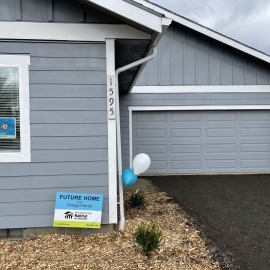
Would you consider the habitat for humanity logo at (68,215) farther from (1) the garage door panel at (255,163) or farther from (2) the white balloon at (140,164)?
(1) the garage door panel at (255,163)

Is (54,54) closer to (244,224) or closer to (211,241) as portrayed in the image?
(211,241)

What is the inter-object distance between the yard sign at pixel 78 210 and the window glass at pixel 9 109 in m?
0.88

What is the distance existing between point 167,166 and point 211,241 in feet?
16.1

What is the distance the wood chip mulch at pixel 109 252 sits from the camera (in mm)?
2895

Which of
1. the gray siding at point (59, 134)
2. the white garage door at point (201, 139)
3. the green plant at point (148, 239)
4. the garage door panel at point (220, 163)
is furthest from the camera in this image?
the garage door panel at point (220, 163)

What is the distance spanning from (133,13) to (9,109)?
1.90 m

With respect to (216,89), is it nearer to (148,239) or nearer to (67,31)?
(67,31)

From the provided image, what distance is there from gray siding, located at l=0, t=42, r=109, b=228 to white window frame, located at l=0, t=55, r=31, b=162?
5cm

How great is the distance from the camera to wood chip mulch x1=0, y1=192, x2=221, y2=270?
114 inches

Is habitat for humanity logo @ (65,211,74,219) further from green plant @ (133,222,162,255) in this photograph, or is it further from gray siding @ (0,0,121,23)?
gray siding @ (0,0,121,23)

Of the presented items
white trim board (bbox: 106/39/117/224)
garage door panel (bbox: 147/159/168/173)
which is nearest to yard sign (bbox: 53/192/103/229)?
white trim board (bbox: 106/39/117/224)

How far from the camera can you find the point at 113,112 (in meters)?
3.57

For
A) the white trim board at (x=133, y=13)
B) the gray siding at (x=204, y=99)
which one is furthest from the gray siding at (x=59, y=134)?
the gray siding at (x=204, y=99)

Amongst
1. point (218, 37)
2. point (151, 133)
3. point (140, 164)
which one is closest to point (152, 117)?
point (151, 133)
